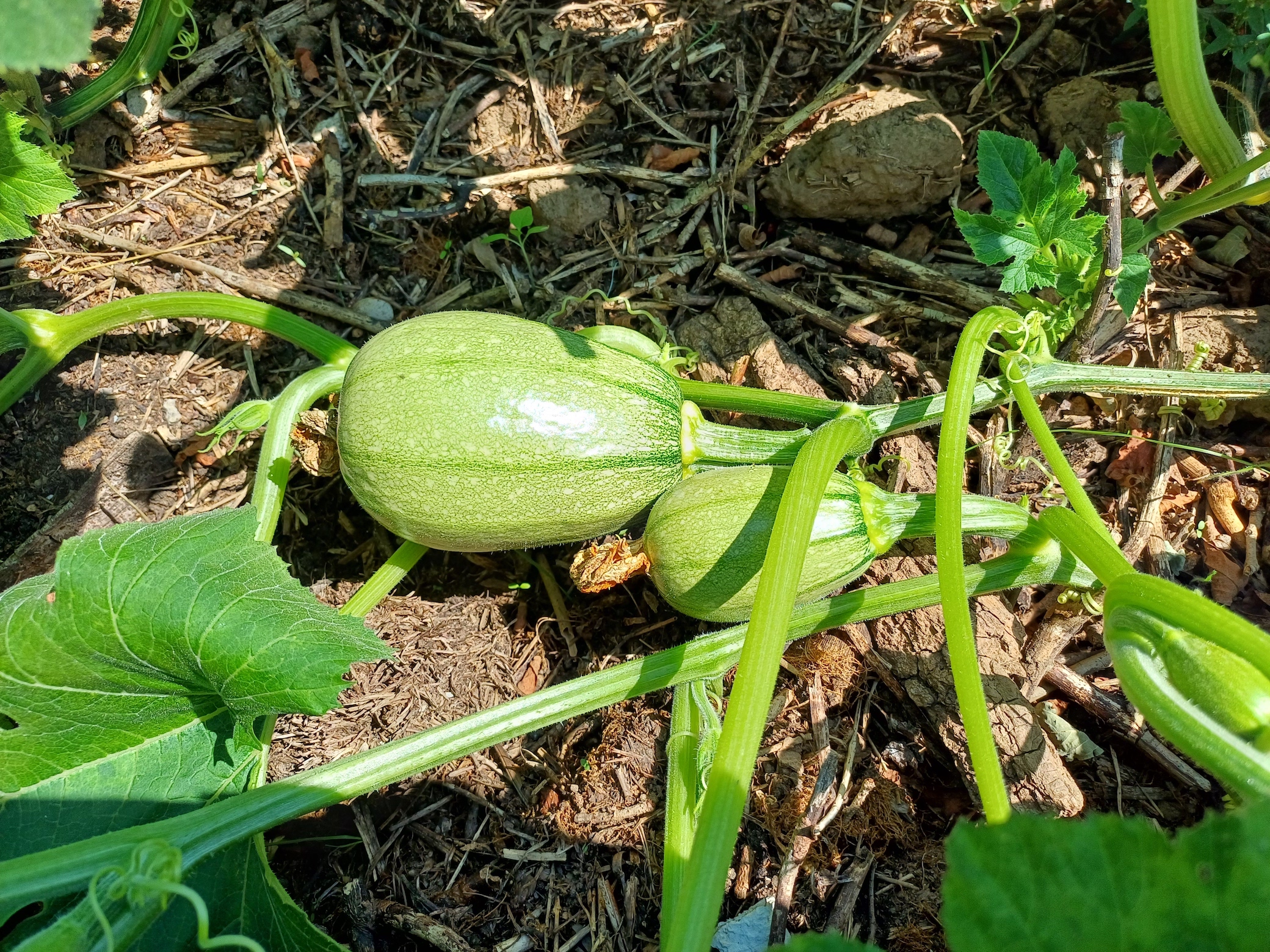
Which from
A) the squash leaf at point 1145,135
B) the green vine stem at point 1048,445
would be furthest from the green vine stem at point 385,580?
the squash leaf at point 1145,135

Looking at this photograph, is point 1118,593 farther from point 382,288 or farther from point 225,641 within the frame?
point 382,288

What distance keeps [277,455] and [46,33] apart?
1.39 m

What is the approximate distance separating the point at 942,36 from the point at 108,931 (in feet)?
11.7

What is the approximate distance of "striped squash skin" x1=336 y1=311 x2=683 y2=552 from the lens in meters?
2.36

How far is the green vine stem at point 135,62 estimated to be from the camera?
3.16m

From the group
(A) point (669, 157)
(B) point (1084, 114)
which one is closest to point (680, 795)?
(A) point (669, 157)

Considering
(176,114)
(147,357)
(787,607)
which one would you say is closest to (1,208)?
(147,357)

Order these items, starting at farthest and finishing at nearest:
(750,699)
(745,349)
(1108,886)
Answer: (745,349) < (750,699) < (1108,886)

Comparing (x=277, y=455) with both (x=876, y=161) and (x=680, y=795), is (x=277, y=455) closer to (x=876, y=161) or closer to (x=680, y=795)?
(x=680, y=795)

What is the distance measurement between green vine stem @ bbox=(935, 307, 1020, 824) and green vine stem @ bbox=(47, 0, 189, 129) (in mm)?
2935

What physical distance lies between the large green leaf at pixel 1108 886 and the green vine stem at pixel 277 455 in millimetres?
1987

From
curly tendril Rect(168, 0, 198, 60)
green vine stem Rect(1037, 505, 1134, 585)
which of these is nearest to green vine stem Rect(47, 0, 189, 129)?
curly tendril Rect(168, 0, 198, 60)

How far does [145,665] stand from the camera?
202 cm

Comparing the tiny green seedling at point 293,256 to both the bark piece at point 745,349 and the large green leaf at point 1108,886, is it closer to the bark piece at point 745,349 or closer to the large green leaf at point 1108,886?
the bark piece at point 745,349
